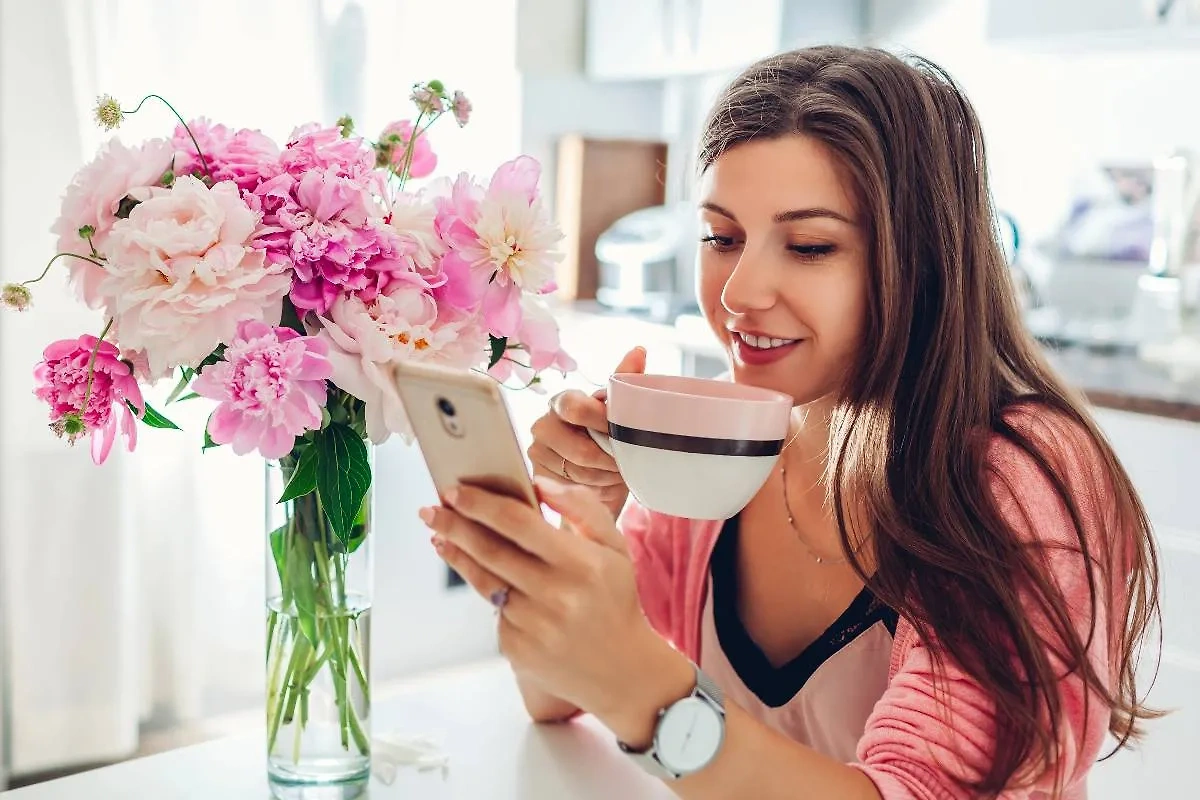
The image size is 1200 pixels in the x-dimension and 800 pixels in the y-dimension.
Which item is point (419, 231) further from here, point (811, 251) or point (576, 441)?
point (811, 251)

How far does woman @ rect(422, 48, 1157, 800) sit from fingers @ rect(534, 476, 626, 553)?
87 mm

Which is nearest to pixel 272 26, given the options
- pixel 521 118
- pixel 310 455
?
pixel 521 118

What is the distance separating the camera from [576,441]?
0.87 metres

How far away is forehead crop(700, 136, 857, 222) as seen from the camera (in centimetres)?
90

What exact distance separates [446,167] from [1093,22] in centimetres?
149

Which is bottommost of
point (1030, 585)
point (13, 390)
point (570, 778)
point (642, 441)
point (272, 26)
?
point (13, 390)

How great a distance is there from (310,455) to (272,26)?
2050mm

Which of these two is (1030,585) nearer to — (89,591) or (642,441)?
(642,441)

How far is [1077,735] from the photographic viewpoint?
799mm

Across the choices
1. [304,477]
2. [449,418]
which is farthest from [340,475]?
[449,418]

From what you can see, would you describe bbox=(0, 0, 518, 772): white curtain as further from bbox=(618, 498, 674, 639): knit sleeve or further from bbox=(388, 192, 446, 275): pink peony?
bbox=(388, 192, 446, 275): pink peony

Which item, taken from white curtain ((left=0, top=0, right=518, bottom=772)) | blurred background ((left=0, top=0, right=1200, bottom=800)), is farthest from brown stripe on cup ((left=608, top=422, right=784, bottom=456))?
white curtain ((left=0, top=0, right=518, bottom=772))

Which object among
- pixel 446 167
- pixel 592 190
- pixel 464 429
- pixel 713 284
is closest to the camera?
pixel 464 429

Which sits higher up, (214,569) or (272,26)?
(272,26)
